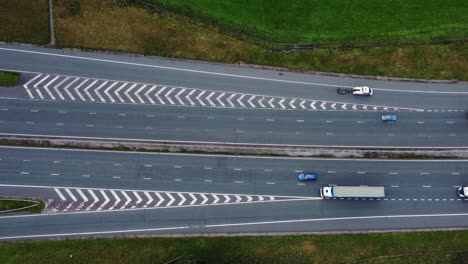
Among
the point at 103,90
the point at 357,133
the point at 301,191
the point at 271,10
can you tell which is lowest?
the point at 301,191

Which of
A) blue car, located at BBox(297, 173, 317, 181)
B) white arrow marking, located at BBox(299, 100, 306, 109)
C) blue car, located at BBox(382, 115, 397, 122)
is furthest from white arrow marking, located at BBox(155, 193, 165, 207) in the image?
blue car, located at BBox(382, 115, 397, 122)

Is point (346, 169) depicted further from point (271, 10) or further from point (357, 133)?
point (271, 10)

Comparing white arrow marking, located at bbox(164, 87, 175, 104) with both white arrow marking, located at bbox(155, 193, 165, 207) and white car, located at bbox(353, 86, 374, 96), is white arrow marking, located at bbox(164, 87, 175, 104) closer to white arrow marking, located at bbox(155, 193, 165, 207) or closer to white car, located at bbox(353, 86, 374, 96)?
white arrow marking, located at bbox(155, 193, 165, 207)

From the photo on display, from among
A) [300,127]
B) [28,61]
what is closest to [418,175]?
[300,127]

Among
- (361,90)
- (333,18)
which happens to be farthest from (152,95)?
(333,18)

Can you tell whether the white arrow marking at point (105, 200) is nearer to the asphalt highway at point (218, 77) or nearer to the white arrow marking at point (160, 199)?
the white arrow marking at point (160, 199)
